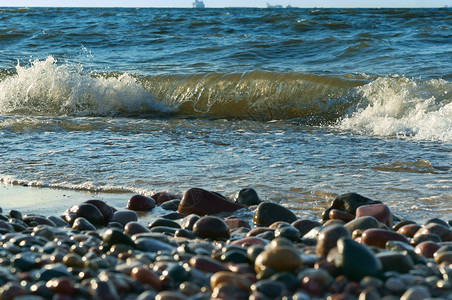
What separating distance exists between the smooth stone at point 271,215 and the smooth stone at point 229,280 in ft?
4.02

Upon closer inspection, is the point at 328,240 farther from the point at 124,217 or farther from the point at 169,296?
the point at 124,217

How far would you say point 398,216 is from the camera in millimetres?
3367

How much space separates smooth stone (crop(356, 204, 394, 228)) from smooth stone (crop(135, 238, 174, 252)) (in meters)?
1.09

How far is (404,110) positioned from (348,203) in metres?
4.10

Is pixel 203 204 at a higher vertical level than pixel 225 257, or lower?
lower

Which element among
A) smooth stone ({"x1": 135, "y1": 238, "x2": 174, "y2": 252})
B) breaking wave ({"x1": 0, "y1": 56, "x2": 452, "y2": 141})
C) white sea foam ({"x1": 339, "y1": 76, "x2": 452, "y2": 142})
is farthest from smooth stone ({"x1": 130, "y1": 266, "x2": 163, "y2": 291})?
breaking wave ({"x1": 0, "y1": 56, "x2": 452, "y2": 141})

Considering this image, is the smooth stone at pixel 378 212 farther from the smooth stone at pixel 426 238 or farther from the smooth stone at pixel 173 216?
the smooth stone at pixel 173 216

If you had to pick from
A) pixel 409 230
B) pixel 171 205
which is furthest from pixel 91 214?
pixel 409 230

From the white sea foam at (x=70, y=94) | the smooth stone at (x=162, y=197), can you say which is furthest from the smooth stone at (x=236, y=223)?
the white sea foam at (x=70, y=94)

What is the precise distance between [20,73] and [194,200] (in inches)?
281

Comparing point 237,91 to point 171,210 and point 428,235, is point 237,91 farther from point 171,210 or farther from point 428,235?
point 428,235

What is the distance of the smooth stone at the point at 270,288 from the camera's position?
6.33 ft

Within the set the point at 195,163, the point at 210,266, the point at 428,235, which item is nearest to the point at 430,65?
the point at 195,163

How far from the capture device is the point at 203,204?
3492mm
